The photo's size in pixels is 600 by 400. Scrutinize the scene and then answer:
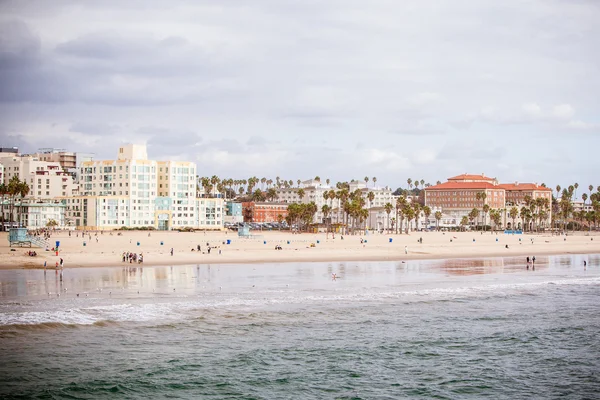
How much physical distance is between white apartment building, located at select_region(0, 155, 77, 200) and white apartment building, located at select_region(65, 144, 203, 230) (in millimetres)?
25358

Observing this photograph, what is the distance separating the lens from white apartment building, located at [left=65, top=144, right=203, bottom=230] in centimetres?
12756

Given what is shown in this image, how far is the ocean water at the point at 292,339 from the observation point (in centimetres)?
2272

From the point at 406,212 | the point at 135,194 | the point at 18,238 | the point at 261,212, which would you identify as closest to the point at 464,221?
the point at 406,212

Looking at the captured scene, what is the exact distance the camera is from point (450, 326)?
1264 inches

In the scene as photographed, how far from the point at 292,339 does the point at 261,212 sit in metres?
165

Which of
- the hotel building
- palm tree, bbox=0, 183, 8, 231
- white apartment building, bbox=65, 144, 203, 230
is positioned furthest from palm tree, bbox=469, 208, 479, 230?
palm tree, bbox=0, 183, 8, 231

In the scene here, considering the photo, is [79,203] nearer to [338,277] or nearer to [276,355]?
[338,277]

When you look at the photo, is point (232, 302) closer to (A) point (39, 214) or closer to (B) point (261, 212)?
(A) point (39, 214)

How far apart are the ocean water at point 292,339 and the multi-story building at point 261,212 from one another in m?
144

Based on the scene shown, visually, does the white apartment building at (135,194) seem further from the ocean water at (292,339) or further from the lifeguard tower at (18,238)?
the ocean water at (292,339)

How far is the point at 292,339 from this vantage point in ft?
94.4

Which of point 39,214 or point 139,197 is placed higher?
point 139,197

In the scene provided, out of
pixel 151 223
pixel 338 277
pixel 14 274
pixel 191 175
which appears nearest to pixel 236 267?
pixel 338 277

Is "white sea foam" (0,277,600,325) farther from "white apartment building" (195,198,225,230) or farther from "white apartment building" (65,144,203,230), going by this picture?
"white apartment building" (195,198,225,230)
